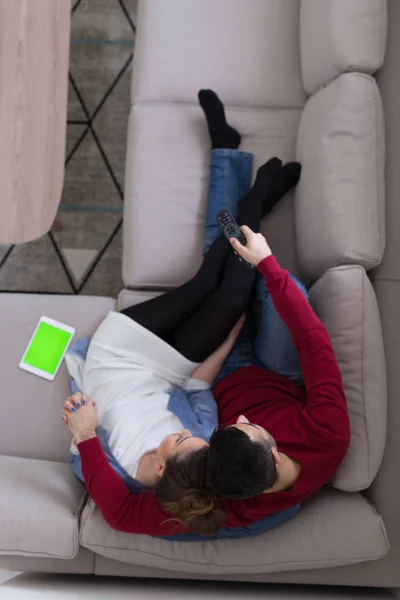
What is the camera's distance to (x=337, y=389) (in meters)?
1.34

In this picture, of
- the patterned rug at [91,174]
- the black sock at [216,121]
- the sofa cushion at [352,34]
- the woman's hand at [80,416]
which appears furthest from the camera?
the patterned rug at [91,174]

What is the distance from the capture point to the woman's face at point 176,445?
4.12 ft

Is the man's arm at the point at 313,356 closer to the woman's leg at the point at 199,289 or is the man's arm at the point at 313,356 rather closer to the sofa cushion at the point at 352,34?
the woman's leg at the point at 199,289

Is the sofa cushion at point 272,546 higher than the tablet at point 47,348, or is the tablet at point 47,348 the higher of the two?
the tablet at point 47,348

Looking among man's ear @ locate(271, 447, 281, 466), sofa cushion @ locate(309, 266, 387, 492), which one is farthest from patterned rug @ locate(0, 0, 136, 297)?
man's ear @ locate(271, 447, 281, 466)

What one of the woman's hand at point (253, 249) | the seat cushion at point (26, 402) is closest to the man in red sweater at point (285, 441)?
the woman's hand at point (253, 249)

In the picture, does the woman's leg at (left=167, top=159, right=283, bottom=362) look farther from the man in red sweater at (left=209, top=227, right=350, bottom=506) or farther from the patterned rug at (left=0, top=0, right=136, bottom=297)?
the patterned rug at (left=0, top=0, right=136, bottom=297)

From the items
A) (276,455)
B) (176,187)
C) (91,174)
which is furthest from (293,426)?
(91,174)

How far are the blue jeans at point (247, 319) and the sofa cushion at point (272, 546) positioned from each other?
357 millimetres

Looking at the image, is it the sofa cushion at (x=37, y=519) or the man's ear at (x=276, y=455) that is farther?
the sofa cushion at (x=37, y=519)

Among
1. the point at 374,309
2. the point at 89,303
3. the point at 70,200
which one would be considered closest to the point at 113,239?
the point at 70,200

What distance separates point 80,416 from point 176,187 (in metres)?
0.70

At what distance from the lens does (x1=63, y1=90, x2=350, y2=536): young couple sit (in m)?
1.23

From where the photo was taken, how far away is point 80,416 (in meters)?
1.45
